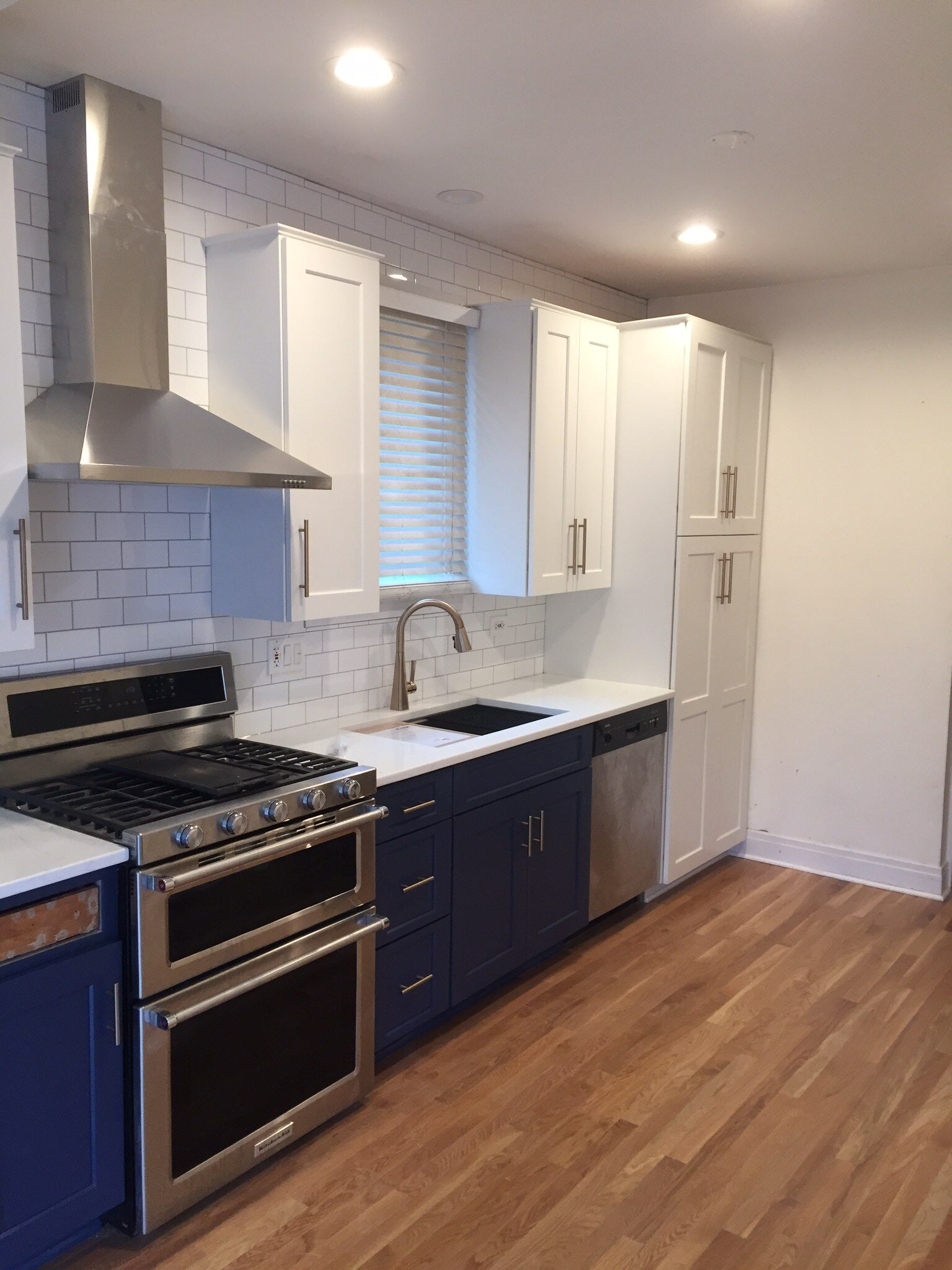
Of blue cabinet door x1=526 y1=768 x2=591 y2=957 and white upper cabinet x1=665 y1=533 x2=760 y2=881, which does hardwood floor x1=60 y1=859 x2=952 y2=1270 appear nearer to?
blue cabinet door x1=526 y1=768 x2=591 y2=957

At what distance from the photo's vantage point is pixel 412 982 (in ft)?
9.82

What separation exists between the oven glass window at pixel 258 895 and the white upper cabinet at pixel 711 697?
78.7 inches

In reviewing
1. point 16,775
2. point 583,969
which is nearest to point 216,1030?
point 16,775

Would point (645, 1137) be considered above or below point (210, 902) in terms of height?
below

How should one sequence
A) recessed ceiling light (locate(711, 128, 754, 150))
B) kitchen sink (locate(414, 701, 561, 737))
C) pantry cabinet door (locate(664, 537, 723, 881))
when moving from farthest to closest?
pantry cabinet door (locate(664, 537, 723, 881)), kitchen sink (locate(414, 701, 561, 737)), recessed ceiling light (locate(711, 128, 754, 150))

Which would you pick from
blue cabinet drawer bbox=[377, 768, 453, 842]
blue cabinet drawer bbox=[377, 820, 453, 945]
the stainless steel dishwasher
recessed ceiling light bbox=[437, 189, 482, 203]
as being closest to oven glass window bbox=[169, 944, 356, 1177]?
blue cabinet drawer bbox=[377, 820, 453, 945]

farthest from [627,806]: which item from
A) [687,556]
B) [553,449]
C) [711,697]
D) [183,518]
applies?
[183,518]

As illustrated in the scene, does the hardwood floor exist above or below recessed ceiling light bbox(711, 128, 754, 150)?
below

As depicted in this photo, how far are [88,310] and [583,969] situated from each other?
2701mm

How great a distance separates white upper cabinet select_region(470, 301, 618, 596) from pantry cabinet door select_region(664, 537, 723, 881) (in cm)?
48

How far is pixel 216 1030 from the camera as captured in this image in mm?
2312

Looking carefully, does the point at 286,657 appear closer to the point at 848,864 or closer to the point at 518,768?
the point at 518,768

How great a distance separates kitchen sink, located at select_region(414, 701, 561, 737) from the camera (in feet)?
12.3

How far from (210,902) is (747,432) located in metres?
3.25
